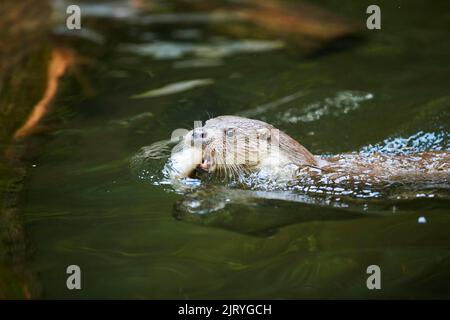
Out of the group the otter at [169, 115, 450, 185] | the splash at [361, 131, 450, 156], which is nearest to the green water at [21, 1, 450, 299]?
the splash at [361, 131, 450, 156]

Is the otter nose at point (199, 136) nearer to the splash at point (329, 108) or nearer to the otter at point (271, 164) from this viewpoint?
the otter at point (271, 164)

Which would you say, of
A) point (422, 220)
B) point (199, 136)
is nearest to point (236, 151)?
point (199, 136)

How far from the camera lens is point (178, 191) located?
3.26 metres

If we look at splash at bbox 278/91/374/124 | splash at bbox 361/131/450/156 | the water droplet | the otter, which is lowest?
the water droplet

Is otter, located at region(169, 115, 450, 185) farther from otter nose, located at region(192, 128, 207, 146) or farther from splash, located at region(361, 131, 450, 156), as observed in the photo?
splash, located at region(361, 131, 450, 156)

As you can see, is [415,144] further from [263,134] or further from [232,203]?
[232,203]

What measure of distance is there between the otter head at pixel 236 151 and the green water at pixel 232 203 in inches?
8.7

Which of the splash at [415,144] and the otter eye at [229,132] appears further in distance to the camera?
the splash at [415,144]

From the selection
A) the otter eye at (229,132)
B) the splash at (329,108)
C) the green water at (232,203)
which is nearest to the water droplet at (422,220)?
the green water at (232,203)

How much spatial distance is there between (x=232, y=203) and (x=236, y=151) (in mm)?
292

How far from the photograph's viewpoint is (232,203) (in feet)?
10.1

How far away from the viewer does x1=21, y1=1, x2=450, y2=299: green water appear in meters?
2.54

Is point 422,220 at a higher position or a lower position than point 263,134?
lower

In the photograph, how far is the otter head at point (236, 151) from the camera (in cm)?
312
